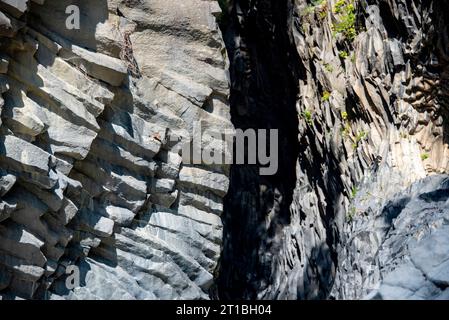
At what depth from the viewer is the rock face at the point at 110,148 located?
7.16 meters

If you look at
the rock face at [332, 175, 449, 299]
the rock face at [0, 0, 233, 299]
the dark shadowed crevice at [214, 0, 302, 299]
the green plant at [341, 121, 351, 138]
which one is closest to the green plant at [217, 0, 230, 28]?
the dark shadowed crevice at [214, 0, 302, 299]

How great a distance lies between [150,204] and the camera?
8562 millimetres

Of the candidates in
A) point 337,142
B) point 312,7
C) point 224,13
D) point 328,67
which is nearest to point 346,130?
point 337,142

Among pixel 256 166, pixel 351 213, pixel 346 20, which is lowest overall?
pixel 351 213

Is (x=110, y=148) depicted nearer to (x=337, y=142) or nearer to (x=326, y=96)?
(x=337, y=142)

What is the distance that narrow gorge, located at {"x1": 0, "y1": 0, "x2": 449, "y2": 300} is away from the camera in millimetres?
7188

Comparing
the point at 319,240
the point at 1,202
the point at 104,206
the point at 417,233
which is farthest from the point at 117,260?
the point at 319,240

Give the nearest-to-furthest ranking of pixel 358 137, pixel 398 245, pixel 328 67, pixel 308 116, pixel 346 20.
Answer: pixel 398 245 → pixel 358 137 → pixel 346 20 → pixel 328 67 → pixel 308 116

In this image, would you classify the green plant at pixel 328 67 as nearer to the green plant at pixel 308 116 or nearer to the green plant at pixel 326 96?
the green plant at pixel 326 96

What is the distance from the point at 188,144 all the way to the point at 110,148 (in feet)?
3.62

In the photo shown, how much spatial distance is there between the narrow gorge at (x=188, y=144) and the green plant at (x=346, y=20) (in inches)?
1.0

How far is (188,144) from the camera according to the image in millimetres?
8805

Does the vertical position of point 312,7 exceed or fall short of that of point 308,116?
it exceeds it

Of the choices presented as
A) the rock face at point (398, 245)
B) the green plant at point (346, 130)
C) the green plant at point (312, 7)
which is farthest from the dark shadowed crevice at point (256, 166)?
the rock face at point (398, 245)
